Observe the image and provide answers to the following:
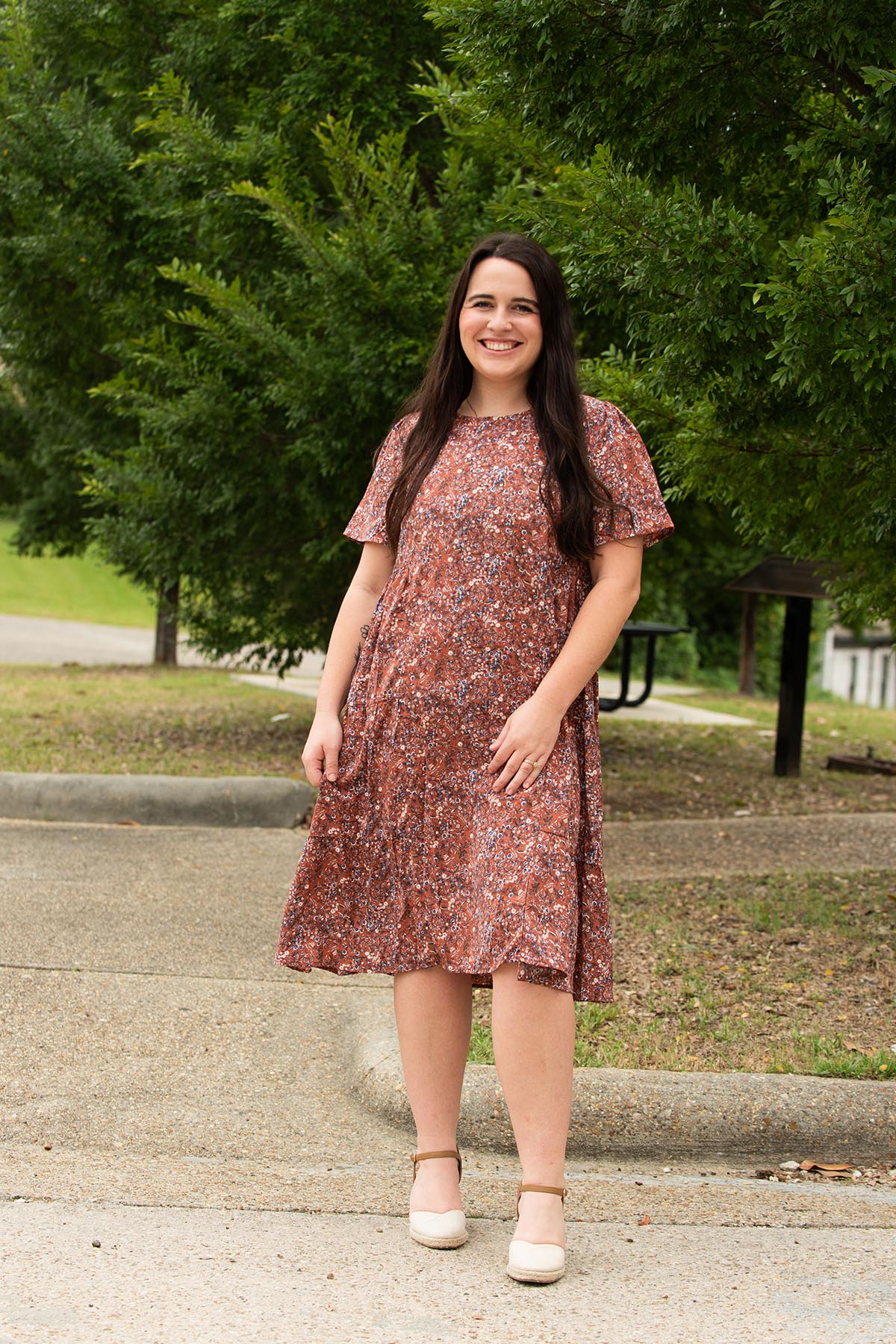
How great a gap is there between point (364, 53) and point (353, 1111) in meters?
5.49

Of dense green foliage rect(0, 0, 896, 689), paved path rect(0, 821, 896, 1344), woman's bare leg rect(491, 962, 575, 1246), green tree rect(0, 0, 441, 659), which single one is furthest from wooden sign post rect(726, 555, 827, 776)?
woman's bare leg rect(491, 962, 575, 1246)

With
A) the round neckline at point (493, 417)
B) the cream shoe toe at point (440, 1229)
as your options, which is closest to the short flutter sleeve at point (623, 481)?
the round neckline at point (493, 417)

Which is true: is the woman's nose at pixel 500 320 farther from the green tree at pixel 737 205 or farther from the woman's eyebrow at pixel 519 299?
the green tree at pixel 737 205

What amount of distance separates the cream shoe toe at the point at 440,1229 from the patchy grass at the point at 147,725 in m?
4.72

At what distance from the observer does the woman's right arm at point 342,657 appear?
2.87 metres

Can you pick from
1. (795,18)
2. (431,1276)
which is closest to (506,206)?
(795,18)

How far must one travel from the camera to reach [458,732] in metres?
2.77

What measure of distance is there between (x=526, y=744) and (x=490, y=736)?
4.3 inches

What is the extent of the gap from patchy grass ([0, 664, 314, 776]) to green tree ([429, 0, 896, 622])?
4.08 metres

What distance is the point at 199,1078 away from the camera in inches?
143

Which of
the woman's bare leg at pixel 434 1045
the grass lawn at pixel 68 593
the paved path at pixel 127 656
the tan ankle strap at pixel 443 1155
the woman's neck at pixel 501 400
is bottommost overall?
the grass lawn at pixel 68 593

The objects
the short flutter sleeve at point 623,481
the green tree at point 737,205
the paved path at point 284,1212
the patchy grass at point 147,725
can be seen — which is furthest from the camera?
the patchy grass at point 147,725

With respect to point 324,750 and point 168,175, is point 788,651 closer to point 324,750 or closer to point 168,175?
point 168,175

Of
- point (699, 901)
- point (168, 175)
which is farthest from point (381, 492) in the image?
point (168, 175)
